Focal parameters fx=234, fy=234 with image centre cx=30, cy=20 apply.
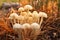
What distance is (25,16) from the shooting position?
1442 millimetres

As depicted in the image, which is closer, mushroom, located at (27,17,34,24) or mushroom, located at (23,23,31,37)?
mushroom, located at (23,23,31,37)

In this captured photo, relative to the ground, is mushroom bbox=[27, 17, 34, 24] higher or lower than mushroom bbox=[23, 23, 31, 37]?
higher

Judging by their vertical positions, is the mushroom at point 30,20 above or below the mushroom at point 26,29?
above

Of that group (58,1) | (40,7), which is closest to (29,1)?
(40,7)

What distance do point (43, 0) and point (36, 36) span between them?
1.45 ft

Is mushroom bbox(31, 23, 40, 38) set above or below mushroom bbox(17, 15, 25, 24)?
below

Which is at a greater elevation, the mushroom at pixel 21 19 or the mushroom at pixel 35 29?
the mushroom at pixel 21 19

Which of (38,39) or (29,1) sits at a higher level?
(29,1)

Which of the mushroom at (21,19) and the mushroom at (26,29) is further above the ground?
the mushroom at (21,19)

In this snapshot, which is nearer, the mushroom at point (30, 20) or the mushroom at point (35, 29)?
the mushroom at point (35, 29)

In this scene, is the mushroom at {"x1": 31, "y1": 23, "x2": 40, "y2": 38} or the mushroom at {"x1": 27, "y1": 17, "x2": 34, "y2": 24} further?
the mushroom at {"x1": 27, "y1": 17, "x2": 34, "y2": 24}

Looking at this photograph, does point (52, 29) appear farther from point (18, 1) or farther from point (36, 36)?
point (18, 1)

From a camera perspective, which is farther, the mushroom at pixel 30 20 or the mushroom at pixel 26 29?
the mushroom at pixel 30 20

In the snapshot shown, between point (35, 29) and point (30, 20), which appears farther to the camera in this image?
point (30, 20)
